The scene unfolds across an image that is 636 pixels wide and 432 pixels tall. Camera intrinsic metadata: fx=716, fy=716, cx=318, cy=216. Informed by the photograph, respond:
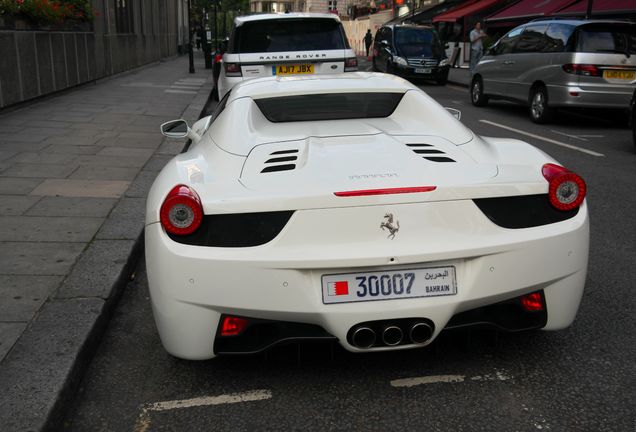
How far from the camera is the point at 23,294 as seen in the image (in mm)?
A: 3896

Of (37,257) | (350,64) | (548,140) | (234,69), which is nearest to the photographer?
(37,257)

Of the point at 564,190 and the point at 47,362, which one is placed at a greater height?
the point at 564,190

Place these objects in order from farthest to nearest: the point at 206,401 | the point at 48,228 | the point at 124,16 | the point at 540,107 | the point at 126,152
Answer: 1. the point at 124,16
2. the point at 540,107
3. the point at 126,152
4. the point at 48,228
5. the point at 206,401

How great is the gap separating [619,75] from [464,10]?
25.5m

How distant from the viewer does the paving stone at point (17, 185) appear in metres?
6.37

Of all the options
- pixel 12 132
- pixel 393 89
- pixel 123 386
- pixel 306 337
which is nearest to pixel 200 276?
pixel 306 337

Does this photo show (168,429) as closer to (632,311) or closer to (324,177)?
(324,177)

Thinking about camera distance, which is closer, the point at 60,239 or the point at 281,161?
the point at 281,161

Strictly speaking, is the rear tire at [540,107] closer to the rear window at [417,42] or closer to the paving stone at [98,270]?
the paving stone at [98,270]

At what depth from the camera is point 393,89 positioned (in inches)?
161

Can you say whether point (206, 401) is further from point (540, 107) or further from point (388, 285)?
point (540, 107)

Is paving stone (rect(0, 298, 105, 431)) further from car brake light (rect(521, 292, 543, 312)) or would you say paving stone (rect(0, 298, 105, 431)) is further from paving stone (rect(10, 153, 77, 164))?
paving stone (rect(10, 153, 77, 164))

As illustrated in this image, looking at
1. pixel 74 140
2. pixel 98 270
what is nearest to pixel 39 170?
pixel 74 140

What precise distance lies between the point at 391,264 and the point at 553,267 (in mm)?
732
